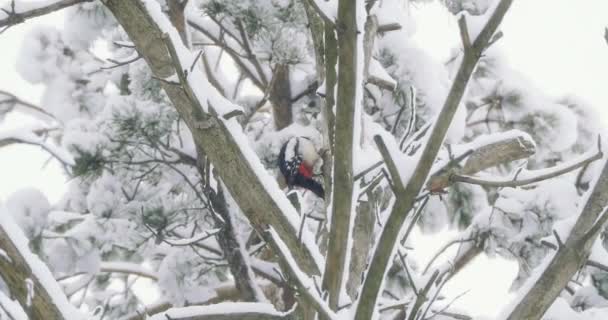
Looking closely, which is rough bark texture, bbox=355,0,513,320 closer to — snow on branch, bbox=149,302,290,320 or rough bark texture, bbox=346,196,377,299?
snow on branch, bbox=149,302,290,320

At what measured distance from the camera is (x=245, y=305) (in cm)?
153

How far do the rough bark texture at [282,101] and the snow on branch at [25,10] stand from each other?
275cm

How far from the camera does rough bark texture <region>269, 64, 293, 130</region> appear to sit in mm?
4535

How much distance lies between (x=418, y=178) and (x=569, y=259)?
525 mm

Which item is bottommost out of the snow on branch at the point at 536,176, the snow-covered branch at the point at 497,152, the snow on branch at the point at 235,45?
the snow-covered branch at the point at 497,152

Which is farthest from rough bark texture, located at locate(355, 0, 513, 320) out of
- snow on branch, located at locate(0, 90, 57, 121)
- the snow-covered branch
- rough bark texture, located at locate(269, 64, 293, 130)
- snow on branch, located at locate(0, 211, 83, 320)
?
snow on branch, located at locate(0, 90, 57, 121)

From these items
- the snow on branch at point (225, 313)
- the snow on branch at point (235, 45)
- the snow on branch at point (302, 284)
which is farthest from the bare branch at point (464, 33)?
the snow on branch at point (235, 45)

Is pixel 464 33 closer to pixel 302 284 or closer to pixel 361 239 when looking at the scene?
pixel 302 284

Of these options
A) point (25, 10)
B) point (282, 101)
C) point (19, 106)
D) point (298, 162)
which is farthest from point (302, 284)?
point (19, 106)

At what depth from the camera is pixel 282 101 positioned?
4.55 meters

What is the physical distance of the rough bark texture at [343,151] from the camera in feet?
3.70

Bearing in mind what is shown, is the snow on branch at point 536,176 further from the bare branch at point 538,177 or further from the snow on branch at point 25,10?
the snow on branch at point 25,10

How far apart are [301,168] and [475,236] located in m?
1.06

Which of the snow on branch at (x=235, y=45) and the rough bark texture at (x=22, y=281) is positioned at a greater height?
the snow on branch at (x=235, y=45)
